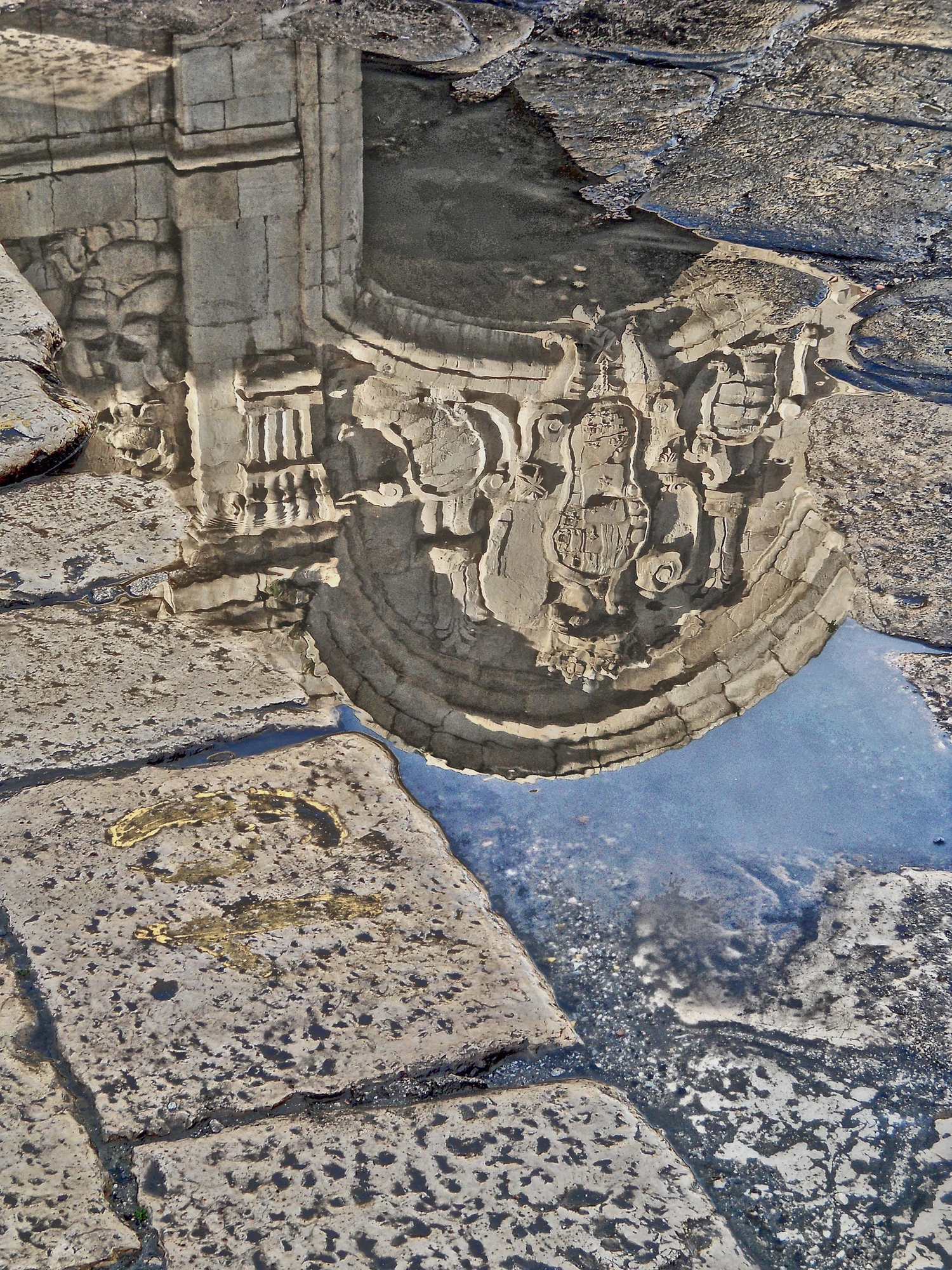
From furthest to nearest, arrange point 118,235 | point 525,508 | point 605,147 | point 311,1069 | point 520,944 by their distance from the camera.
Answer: point 605,147, point 118,235, point 525,508, point 520,944, point 311,1069

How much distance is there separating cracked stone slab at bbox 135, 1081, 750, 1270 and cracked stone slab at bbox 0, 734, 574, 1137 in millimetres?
74

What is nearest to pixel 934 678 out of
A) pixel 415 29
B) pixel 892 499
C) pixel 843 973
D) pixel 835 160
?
pixel 892 499

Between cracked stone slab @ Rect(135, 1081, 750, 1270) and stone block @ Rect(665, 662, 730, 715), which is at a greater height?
stone block @ Rect(665, 662, 730, 715)

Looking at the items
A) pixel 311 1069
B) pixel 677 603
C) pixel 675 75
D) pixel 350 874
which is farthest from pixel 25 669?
pixel 675 75

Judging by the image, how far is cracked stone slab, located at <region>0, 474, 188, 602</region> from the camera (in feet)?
8.30

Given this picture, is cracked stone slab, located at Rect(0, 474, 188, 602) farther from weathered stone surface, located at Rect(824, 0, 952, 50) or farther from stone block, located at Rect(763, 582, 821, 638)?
weathered stone surface, located at Rect(824, 0, 952, 50)

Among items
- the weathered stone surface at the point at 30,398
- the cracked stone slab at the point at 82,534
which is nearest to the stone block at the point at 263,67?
the weathered stone surface at the point at 30,398

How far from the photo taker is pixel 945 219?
423 centimetres

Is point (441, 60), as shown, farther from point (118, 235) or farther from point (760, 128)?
point (118, 235)

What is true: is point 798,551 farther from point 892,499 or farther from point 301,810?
point 301,810

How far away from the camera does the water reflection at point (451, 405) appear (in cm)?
249

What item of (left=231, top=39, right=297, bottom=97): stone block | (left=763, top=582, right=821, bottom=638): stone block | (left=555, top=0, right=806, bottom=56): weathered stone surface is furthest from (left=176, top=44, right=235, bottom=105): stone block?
(left=763, top=582, right=821, bottom=638): stone block

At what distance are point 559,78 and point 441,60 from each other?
53 cm

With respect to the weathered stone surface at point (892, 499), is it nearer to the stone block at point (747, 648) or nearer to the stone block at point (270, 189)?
the stone block at point (747, 648)
